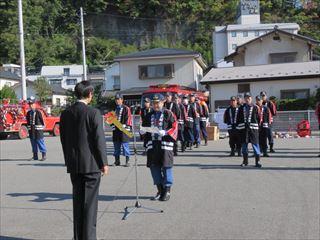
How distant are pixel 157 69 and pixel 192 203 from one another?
38.3m

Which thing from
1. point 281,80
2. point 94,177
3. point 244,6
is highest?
point 244,6

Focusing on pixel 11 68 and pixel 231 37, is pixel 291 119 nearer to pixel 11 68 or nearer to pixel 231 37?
pixel 231 37

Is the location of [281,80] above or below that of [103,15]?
below

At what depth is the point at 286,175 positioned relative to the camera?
11.6 metres

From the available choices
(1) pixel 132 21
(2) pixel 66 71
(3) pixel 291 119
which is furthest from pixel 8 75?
(3) pixel 291 119

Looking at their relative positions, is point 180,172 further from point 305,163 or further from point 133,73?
point 133,73

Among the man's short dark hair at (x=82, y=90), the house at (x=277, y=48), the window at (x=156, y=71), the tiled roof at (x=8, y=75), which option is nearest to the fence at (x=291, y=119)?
the house at (x=277, y=48)

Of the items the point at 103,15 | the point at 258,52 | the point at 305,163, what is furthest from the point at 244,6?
the point at 305,163

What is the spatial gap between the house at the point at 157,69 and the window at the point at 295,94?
15.2 m

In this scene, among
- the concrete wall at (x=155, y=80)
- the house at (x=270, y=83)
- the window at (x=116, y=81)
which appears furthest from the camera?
the window at (x=116, y=81)

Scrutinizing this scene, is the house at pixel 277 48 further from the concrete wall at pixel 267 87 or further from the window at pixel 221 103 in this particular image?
the window at pixel 221 103

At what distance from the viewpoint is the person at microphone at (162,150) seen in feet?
30.0

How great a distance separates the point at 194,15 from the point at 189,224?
286 ft

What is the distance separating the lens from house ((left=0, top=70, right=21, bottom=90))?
68.3m
